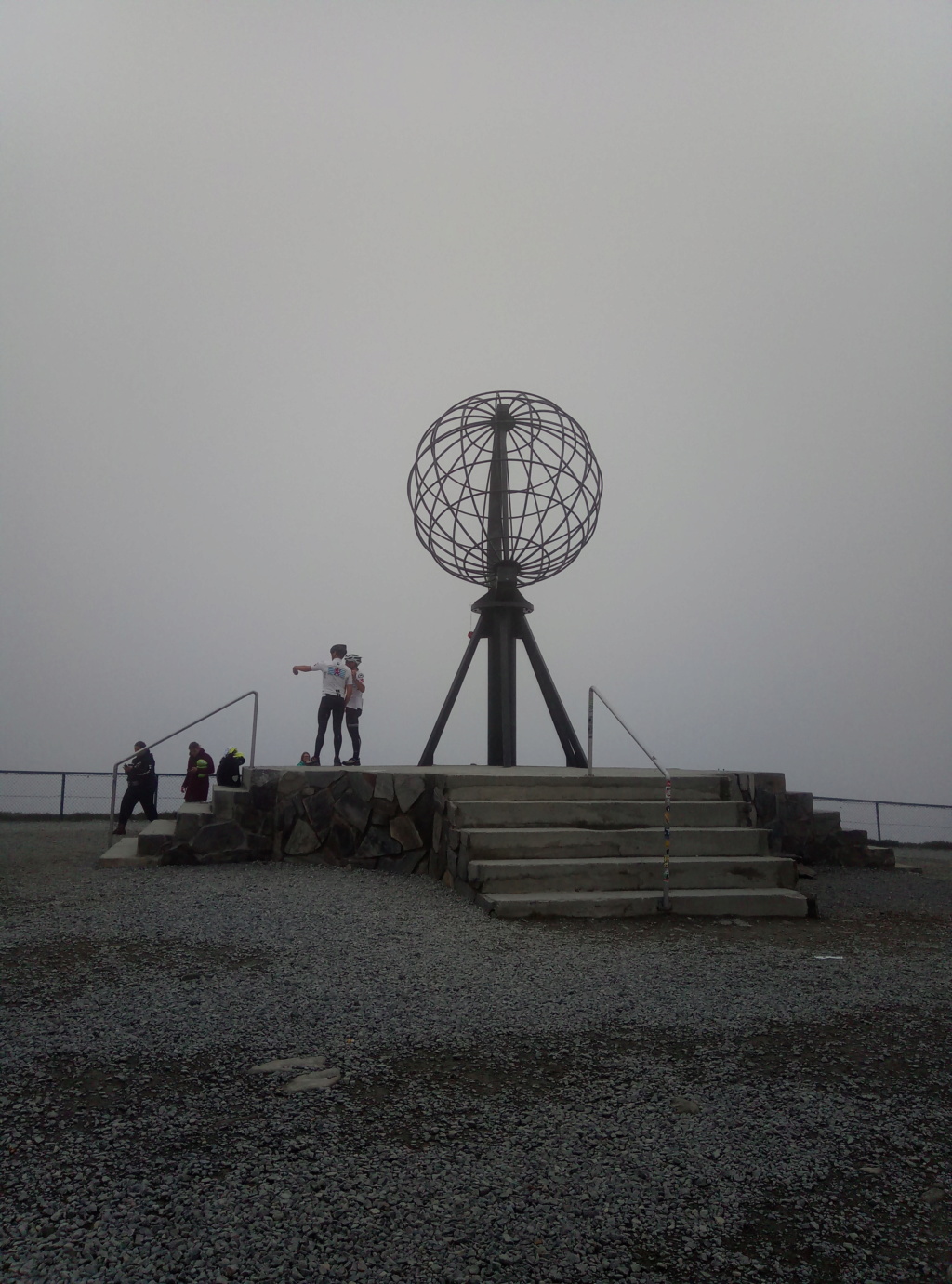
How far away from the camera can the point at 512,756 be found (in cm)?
961

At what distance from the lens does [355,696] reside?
9797 millimetres

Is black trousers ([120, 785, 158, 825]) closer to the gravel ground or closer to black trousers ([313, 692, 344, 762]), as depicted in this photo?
black trousers ([313, 692, 344, 762])

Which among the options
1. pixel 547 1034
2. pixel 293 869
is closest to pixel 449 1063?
pixel 547 1034

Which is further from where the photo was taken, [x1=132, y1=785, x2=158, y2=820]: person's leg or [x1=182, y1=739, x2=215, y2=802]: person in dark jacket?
[x1=132, y1=785, x2=158, y2=820]: person's leg

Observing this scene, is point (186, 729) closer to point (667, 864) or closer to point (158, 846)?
point (158, 846)

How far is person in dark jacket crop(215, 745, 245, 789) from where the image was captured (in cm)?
1059

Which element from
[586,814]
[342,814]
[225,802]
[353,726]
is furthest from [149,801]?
[586,814]

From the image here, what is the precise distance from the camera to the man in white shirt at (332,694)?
30.2ft

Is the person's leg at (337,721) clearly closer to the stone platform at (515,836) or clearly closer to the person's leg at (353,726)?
the person's leg at (353,726)

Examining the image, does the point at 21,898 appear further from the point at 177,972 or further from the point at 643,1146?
the point at 643,1146

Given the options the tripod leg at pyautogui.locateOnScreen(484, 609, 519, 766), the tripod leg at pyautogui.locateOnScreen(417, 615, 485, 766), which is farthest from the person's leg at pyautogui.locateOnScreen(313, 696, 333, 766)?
Answer: the tripod leg at pyautogui.locateOnScreen(484, 609, 519, 766)

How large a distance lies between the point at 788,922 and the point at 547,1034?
122 inches

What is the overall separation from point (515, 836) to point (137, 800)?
7996 millimetres

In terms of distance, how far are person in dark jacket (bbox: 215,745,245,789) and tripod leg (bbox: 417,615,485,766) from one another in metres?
2.90
